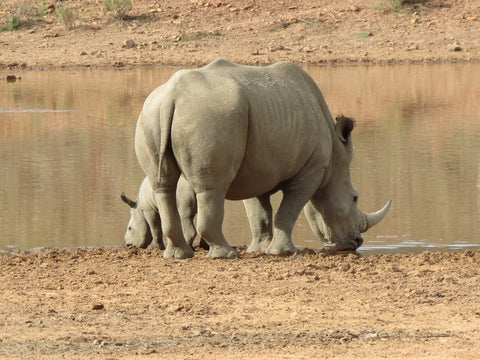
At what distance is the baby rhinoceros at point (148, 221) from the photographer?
9.61 metres

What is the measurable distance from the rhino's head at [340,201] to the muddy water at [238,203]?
0.31 metres

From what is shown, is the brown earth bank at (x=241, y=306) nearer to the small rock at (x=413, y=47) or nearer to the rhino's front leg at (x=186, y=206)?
the rhino's front leg at (x=186, y=206)

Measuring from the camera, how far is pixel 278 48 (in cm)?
3059

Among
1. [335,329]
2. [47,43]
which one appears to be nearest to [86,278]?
[335,329]

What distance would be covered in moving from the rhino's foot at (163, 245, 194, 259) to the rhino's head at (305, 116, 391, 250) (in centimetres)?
132

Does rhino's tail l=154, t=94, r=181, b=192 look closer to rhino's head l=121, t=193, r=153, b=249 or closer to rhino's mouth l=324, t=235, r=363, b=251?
rhino's head l=121, t=193, r=153, b=249

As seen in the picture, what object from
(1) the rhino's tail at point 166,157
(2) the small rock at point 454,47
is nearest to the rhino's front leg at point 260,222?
(1) the rhino's tail at point 166,157

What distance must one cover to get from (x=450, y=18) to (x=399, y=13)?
157 cm

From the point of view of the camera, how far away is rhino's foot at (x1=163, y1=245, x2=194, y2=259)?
919cm

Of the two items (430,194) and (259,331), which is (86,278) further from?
(430,194)

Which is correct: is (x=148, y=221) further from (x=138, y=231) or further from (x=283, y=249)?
(x=283, y=249)

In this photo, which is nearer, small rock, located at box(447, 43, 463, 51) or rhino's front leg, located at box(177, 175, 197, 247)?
rhino's front leg, located at box(177, 175, 197, 247)

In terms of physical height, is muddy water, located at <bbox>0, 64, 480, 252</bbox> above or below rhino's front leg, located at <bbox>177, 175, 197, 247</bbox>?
below

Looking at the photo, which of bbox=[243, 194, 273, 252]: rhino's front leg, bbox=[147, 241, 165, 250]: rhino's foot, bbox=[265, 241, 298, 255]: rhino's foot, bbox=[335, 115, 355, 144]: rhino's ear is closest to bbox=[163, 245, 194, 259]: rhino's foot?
bbox=[265, 241, 298, 255]: rhino's foot
